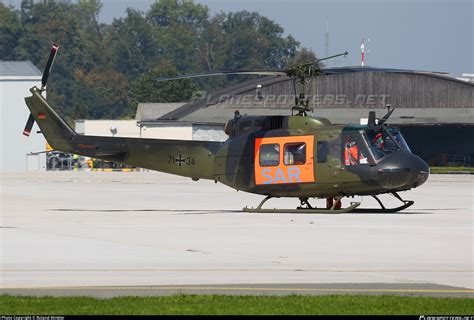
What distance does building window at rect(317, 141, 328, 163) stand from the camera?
100ft

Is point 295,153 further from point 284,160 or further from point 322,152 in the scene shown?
point 322,152

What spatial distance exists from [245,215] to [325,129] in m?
3.21

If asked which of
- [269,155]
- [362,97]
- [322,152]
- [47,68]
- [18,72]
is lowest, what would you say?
[269,155]

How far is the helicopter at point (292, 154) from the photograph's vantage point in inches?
1172

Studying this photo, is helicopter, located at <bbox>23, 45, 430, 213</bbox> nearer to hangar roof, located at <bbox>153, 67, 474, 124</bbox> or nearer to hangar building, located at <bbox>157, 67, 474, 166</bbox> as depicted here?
hangar building, located at <bbox>157, 67, 474, 166</bbox>

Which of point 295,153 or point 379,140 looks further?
point 295,153

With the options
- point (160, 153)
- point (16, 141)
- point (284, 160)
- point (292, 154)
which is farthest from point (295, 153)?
point (16, 141)

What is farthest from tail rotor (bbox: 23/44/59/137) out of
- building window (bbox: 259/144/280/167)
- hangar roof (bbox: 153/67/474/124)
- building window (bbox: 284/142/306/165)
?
hangar roof (bbox: 153/67/474/124)

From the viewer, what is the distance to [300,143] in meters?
31.0

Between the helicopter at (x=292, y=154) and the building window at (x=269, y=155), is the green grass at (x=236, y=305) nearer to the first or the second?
the helicopter at (x=292, y=154)

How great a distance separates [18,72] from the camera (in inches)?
3967

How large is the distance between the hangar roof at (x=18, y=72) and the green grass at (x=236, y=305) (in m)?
84.3

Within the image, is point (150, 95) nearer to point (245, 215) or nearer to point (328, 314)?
point (245, 215)

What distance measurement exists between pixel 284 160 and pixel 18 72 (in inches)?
2873
